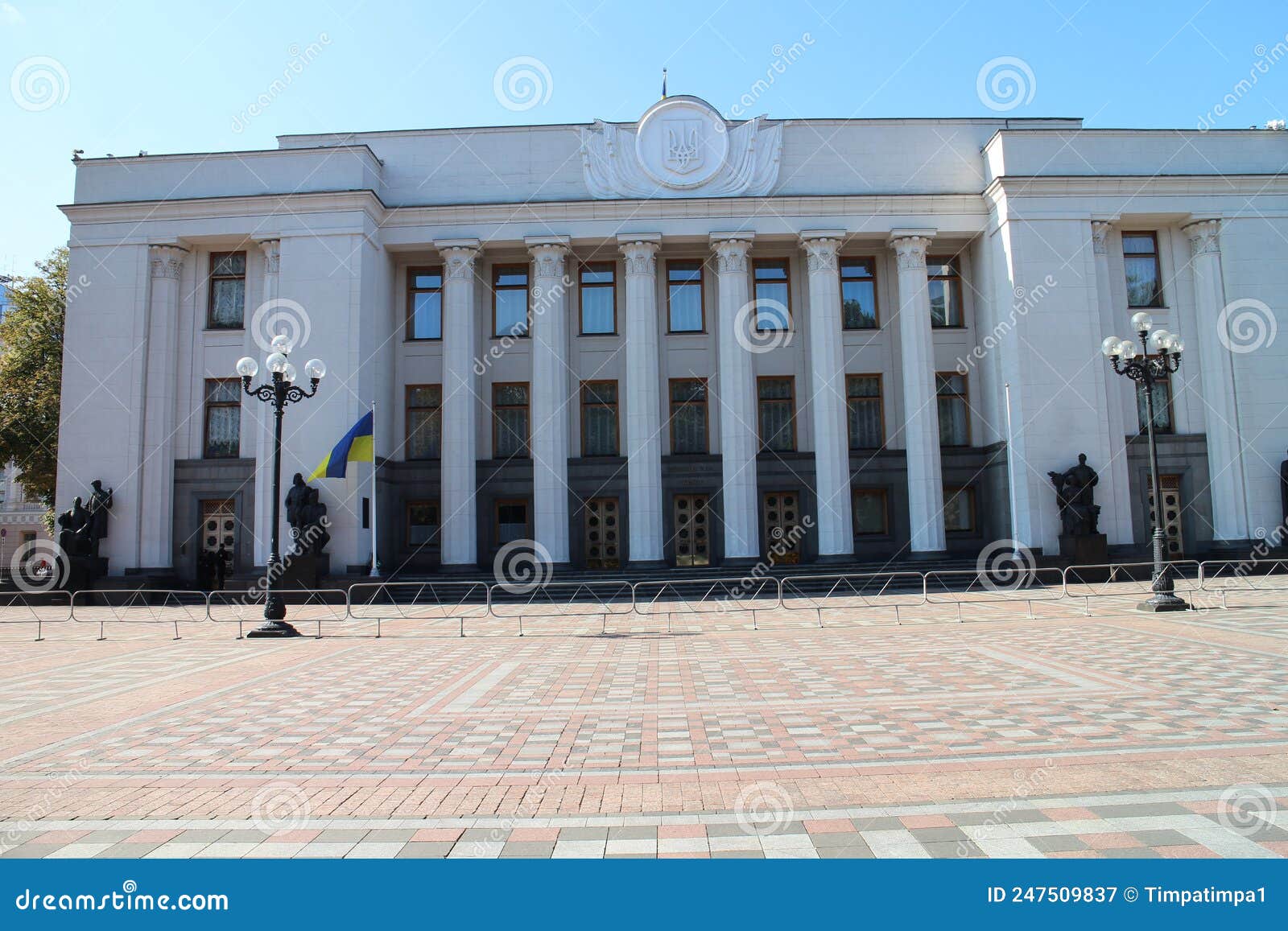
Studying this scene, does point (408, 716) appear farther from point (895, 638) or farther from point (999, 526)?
point (999, 526)

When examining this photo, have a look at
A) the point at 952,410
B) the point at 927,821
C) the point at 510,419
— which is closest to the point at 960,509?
the point at 952,410

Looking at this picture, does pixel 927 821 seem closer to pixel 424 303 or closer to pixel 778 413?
pixel 778 413

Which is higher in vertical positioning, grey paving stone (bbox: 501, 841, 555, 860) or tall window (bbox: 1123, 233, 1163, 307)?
tall window (bbox: 1123, 233, 1163, 307)

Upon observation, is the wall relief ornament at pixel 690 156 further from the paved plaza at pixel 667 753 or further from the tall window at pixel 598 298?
the paved plaza at pixel 667 753

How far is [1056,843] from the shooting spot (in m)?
4.45

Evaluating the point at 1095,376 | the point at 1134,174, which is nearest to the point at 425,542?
the point at 1095,376

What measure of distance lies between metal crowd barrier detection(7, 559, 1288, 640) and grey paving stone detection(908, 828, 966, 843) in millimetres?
12208

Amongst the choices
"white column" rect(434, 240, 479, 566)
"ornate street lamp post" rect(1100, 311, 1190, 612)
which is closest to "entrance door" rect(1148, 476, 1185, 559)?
"ornate street lamp post" rect(1100, 311, 1190, 612)

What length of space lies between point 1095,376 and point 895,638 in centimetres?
1847

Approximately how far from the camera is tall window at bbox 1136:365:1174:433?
94.2ft
